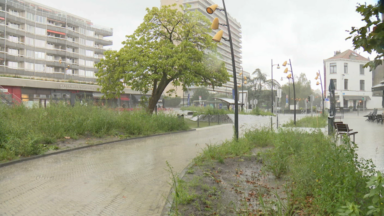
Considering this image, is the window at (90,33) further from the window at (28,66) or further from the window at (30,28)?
the window at (28,66)

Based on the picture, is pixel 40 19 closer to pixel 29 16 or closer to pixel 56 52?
pixel 29 16

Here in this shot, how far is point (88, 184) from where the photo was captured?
6.05 meters

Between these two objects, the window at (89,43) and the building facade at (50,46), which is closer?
the building facade at (50,46)

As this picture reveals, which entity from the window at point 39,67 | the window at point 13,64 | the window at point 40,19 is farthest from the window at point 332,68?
the window at point 13,64

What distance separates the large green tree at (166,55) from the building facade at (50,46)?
19.8 meters

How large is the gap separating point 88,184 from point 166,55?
1579 cm

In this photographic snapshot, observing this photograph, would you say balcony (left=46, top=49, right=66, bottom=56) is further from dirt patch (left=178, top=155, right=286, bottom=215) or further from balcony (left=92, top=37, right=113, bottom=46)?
dirt patch (left=178, top=155, right=286, bottom=215)

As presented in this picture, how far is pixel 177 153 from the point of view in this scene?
10.2 m

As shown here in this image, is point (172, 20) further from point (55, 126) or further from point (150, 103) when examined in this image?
point (55, 126)

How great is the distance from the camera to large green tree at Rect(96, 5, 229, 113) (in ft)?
68.1

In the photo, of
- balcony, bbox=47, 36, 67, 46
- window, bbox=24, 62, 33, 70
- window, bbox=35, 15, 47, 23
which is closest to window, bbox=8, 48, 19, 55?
window, bbox=24, 62, 33, 70

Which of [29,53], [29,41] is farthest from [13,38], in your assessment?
[29,53]

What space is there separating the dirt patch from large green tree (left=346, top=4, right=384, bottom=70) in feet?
6.96

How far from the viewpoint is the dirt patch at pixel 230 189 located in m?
4.40
